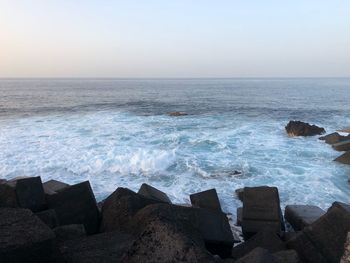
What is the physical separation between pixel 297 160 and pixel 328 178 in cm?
219

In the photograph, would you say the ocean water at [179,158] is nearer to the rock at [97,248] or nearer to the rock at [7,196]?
the rock at [7,196]

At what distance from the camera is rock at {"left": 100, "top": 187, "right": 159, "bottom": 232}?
5477 mm

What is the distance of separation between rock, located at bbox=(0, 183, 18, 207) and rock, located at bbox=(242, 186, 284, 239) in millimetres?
3995

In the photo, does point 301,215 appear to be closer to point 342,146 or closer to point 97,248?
point 97,248

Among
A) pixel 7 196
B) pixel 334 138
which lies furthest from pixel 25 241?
pixel 334 138

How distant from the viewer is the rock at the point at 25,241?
3.39m

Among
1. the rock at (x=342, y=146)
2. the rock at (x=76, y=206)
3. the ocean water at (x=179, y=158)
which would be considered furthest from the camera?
the rock at (x=342, y=146)

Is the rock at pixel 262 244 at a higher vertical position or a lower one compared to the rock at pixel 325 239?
lower

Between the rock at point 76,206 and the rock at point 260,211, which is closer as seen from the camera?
the rock at point 76,206

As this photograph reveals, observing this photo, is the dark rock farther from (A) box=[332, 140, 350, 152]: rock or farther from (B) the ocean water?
(A) box=[332, 140, 350, 152]: rock

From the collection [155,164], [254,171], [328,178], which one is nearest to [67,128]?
[155,164]

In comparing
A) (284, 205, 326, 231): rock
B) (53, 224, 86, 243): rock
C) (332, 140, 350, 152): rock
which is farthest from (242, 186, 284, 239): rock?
(332, 140, 350, 152): rock

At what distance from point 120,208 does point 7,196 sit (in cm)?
194

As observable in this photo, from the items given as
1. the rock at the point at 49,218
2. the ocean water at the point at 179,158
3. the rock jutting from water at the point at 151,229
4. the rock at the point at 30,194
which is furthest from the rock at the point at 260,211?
the rock at the point at 30,194
